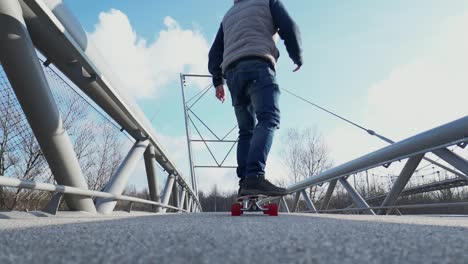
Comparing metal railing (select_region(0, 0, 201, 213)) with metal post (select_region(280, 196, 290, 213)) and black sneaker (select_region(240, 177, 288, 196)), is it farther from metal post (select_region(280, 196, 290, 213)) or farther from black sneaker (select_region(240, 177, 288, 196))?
metal post (select_region(280, 196, 290, 213))

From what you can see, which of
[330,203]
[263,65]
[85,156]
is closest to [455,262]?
[263,65]

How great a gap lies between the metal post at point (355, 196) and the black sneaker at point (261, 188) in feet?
4.20

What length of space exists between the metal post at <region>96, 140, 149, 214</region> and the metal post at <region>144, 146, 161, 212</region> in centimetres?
57

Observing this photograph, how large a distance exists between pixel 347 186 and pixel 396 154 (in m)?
0.98

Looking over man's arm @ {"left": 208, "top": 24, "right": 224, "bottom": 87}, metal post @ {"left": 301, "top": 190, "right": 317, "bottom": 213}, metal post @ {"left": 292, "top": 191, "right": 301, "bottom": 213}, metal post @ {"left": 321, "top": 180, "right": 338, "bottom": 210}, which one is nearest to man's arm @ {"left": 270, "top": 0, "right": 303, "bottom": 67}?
man's arm @ {"left": 208, "top": 24, "right": 224, "bottom": 87}

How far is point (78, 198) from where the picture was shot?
2195mm

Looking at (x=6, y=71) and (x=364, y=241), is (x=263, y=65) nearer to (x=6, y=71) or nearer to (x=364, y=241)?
(x=6, y=71)

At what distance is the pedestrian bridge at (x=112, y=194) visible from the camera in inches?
20.6

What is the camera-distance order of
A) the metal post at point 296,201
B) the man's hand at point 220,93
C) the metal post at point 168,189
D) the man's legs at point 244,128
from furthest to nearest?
the metal post at point 168,189, the metal post at point 296,201, the man's hand at point 220,93, the man's legs at point 244,128

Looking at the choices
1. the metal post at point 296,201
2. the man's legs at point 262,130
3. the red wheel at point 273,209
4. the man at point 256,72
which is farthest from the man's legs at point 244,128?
the metal post at point 296,201

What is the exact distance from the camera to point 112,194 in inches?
101

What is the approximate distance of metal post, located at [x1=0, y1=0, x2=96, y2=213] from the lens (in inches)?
67.2

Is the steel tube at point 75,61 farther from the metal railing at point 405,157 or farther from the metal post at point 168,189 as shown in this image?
the metal post at point 168,189

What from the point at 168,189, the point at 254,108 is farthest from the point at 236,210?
the point at 168,189
